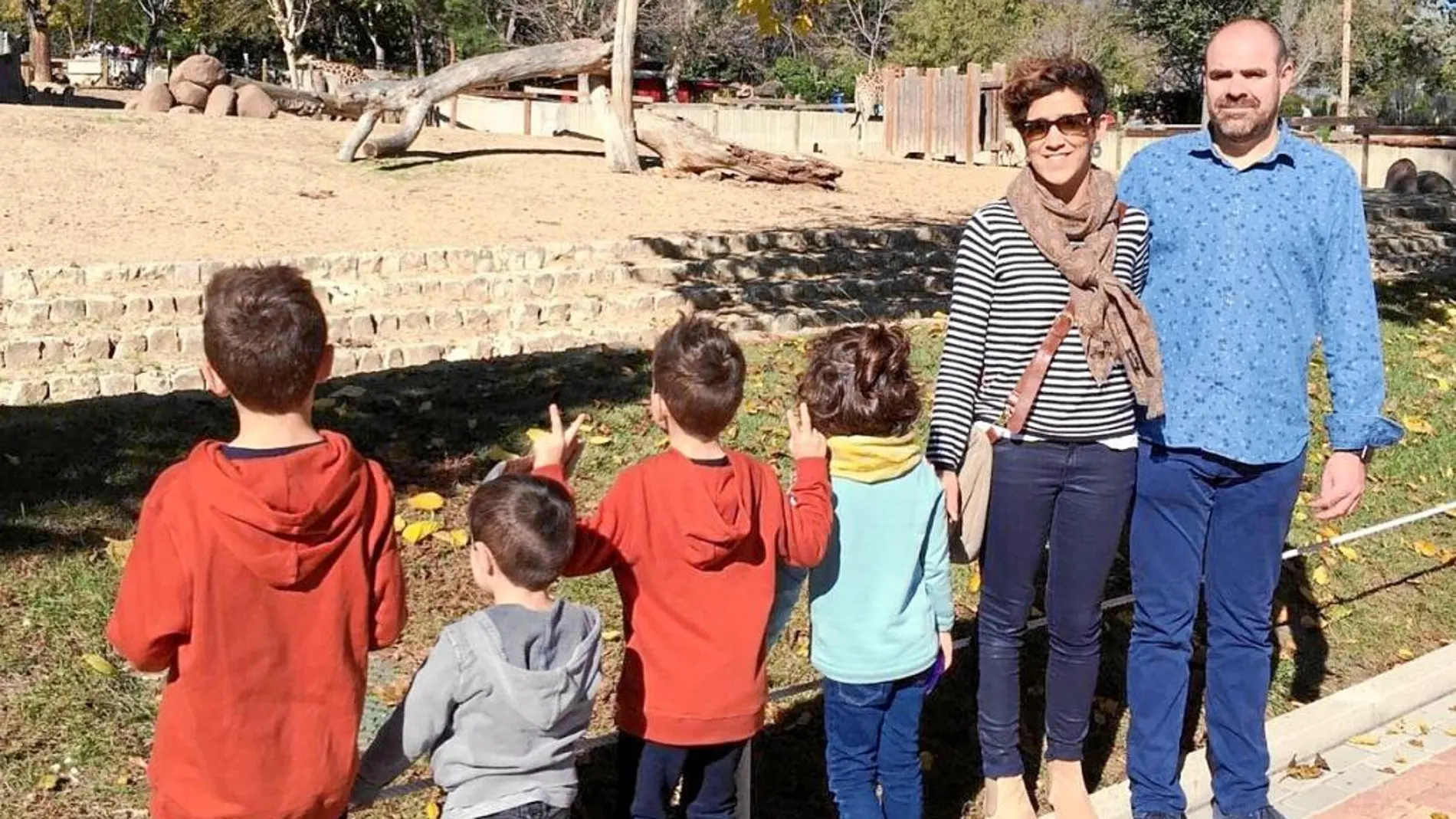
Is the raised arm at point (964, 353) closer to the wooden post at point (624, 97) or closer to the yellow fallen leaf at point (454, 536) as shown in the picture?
the yellow fallen leaf at point (454, 536)

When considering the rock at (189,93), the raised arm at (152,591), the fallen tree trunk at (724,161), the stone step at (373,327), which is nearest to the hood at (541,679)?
the raised arm at (152,591)

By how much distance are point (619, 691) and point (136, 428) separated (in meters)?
3.90

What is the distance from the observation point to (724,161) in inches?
778

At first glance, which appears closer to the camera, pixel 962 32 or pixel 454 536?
pixel 454 536

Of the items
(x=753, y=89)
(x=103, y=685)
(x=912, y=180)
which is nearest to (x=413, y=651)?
(x=103, y=685)

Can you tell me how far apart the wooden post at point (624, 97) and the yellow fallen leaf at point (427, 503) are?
14.1 metres

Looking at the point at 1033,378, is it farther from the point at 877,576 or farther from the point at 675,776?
the point at 675,776

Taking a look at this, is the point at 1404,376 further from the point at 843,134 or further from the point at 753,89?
the point at 753,89

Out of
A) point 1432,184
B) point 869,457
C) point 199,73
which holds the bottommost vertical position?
point 869,457

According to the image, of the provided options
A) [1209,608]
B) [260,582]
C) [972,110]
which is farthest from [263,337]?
[972,110]

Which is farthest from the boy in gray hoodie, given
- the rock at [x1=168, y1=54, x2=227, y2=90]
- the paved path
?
the rock at [x1=168, y1=54, x2=227, y2=90]

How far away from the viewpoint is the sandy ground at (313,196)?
14.4 meters

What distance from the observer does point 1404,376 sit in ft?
31.0

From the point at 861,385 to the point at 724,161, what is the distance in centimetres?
1658
